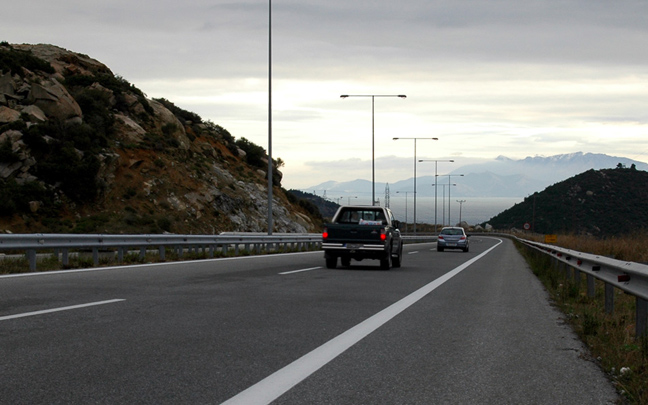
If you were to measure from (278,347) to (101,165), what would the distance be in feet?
139

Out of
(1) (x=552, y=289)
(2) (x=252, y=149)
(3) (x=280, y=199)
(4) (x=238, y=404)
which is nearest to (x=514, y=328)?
(4) (x=238, y=404)

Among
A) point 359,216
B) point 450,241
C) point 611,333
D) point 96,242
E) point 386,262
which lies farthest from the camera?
point 450,241

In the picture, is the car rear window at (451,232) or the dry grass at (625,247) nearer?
the dry grass at (625,247)

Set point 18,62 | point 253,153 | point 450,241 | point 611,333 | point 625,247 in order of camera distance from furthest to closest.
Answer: point 253,153 → point 18,62 → point 450,241 → point 625,247 → point 611,333

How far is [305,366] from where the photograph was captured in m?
5.99

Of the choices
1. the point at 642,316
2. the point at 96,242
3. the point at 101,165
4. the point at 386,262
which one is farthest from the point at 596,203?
the point at 642,316

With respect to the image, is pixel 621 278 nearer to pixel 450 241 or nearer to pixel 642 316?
pixel 642 316

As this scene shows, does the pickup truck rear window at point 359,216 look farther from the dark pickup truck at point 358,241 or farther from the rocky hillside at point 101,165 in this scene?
the rocky hillside at point 101,165

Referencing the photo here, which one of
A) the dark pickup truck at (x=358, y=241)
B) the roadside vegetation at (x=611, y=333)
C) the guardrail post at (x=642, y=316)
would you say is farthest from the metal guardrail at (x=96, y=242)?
the guardrail post at (x=642, y=316)

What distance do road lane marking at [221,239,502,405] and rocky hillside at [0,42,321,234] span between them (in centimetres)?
3340

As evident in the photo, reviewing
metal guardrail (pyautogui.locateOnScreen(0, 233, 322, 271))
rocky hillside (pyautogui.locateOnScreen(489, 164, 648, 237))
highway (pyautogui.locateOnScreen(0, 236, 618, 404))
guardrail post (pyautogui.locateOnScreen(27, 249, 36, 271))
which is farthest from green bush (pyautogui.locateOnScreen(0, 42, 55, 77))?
rocky hillside (pyautogui.locateOnScreen(489, 164, 648, 237))

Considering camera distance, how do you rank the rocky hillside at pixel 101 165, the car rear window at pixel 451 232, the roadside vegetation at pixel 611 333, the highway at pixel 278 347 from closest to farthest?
1. the highway at pixel 278 347
2. the roadside vegetation at pixel 611 333
3. the car rear window at pixel 451 232
4. the rocky hillside at pixel 101 165

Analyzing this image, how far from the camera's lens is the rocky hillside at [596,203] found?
10881cm

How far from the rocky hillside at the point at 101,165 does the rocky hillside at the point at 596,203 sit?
2323 inches
